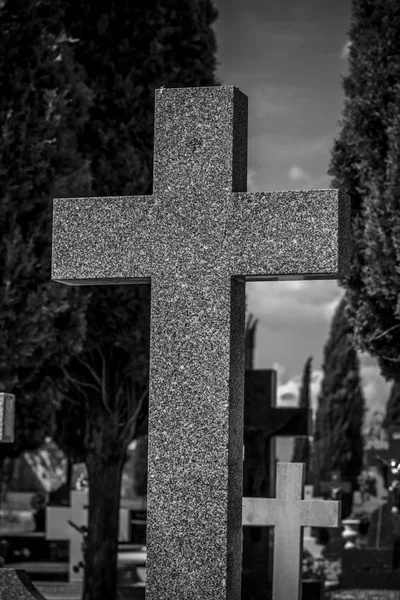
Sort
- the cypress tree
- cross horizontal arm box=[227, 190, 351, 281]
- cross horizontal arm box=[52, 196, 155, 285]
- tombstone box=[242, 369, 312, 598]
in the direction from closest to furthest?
1. cross horizontal arm box=[227, 190, 351, 281]
2. cross horizontal arm box=[52, 196, 155, 285]
3. the cypress tree
4. tombstone box=[242, 369, 312, 598]

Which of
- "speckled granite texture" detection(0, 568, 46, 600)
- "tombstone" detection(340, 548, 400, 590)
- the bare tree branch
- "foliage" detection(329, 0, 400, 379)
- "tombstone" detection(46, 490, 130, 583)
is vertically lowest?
"tombstone" detection(340, 548, 400, 590)

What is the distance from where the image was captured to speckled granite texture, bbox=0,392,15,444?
7.99 meters

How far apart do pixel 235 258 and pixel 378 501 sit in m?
23.8

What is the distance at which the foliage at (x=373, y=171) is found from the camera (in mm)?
10734

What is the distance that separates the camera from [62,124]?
11.6 meters

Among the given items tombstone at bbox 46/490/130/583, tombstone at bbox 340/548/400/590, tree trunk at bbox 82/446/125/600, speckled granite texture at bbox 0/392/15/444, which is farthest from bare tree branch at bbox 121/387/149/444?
speckled granite texture at bbox 0/392/15/444

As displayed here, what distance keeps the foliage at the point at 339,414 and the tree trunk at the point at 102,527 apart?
20.2 m

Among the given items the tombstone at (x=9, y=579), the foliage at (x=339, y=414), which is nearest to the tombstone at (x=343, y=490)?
the foliage at (x=339, y=414)

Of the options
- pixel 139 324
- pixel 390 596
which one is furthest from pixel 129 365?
pixel 390 596

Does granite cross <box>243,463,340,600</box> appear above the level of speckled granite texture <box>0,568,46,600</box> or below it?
above

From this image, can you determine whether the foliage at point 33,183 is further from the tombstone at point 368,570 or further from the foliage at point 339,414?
the foliage at point 339,414

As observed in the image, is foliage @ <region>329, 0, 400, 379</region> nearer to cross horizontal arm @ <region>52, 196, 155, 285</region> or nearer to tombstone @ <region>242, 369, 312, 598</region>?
tombstone @ <region>242, 369, 312, 598</region>

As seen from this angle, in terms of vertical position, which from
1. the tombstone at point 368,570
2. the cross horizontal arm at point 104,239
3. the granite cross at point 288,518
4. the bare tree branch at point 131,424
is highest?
the cross horizontal arm at point 104,239

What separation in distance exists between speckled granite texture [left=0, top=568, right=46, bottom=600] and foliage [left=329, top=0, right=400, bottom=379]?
4261mm
